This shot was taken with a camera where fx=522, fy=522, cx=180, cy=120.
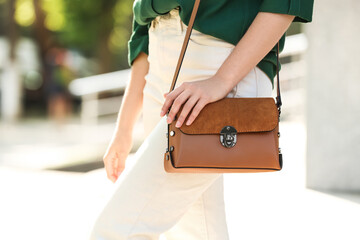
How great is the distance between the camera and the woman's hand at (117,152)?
5.98 ft

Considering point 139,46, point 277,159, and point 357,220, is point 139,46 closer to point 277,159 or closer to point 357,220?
point 277,159

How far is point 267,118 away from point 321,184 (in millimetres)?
2875

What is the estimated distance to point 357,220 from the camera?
3.30m

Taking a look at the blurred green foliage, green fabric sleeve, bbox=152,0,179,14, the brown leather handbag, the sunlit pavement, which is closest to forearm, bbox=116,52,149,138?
green fabric sleeve, bbox=152,0,179,14

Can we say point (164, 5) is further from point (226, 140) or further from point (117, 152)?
point (117, 152)

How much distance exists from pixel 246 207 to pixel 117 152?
2094 mm

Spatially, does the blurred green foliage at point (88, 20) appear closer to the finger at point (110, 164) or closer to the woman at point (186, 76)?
the finger at point (110, 164)

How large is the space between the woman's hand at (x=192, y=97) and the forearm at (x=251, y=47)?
0.12 feet

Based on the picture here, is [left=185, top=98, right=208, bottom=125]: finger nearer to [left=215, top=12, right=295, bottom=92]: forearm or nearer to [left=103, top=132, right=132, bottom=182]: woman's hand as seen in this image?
[left=215, top=12, right=295, bottom=92]: forearm

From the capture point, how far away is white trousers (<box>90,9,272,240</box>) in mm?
1413

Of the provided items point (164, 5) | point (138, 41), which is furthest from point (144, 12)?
point (138, 41)

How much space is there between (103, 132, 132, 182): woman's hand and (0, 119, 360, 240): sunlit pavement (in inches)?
31.8

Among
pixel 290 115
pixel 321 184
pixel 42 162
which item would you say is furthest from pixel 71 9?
pixel 321 184

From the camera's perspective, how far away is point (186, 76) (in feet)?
5.06
